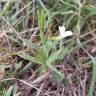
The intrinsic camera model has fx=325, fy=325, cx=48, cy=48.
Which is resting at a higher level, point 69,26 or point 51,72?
point 69,26

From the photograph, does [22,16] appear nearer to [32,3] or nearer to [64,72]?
[32,3]

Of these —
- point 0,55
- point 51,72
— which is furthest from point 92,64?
point 0,55

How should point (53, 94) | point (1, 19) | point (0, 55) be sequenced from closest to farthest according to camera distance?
1. point (53, 94)
2. point (0, 55)
3. point (1, 19)

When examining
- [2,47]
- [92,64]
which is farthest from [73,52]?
[2,47]

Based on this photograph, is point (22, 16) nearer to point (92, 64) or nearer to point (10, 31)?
point (10, 31)

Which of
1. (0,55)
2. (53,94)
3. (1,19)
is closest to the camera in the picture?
(53,94)

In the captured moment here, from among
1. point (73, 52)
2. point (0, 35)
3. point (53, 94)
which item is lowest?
point (53, 94)

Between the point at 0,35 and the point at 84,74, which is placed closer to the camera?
the point at 84,74

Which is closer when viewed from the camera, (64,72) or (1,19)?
(64,72)

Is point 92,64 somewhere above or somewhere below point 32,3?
below
